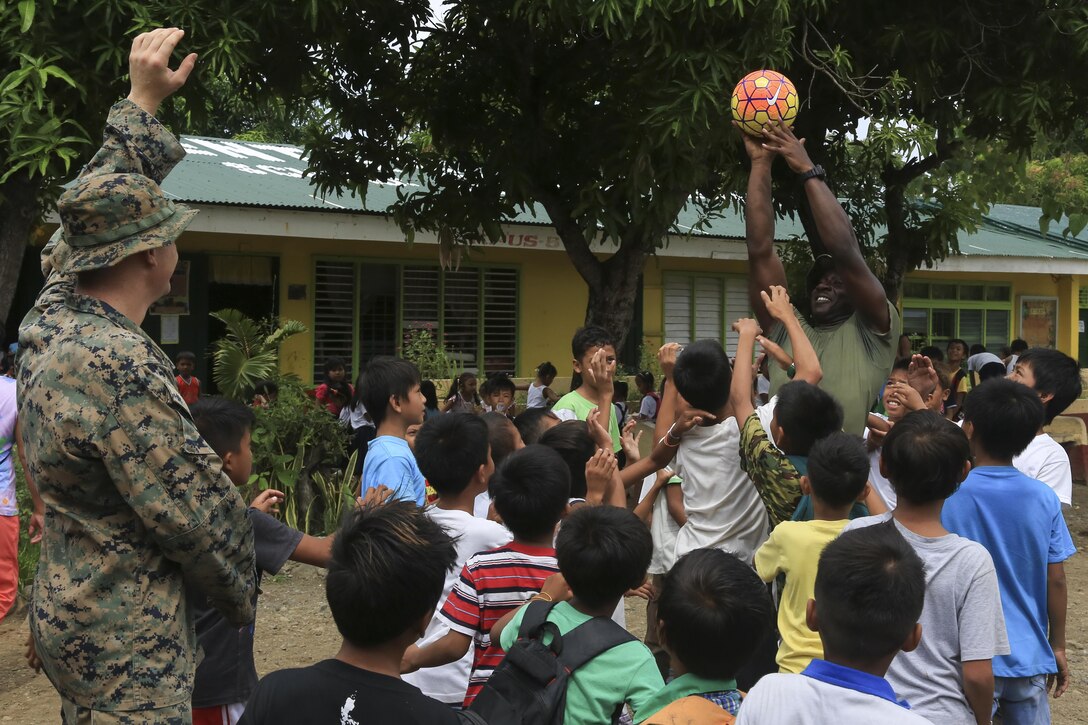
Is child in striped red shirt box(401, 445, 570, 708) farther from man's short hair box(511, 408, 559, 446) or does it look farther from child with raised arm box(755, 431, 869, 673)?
man's short hair box(511, 408, 559, 446)

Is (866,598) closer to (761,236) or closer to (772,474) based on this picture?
(772,474)

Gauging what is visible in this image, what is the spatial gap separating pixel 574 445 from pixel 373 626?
176 cm

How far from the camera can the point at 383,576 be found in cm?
229

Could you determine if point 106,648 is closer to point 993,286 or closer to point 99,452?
point 99,452

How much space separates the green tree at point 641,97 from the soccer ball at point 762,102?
202 cm

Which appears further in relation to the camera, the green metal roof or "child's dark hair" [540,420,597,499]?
the green metal roof

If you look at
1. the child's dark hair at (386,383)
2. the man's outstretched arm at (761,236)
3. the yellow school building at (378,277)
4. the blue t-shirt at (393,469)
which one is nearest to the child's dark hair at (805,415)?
the man's outstretched arm at (761,236)

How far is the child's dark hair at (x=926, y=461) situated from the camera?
Result: 9.88ft

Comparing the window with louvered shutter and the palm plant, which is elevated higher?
the window with louvered shutter

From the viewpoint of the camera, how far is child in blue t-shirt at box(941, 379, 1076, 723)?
133 inches

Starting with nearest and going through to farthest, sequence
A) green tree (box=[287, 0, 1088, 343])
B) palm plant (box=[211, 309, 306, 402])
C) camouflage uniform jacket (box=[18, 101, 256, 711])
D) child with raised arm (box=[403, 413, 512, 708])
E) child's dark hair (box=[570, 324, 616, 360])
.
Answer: camouflage uniform jacket (box=[18, 101, 256, 711]) < child with raised arm (box=[403, 413, 512, 708]) < child's dark hair (box=[570, 324, 616, 360]) < green tree (box=[287, 0, 1088, 343]) < palm plant (box=[211, 309, 306, 402])

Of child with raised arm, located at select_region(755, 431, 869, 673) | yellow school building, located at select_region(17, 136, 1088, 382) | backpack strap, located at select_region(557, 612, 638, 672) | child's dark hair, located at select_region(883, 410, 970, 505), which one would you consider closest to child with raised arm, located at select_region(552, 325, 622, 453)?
child with raised arm, located at select_region(755, 431, 869, 673)

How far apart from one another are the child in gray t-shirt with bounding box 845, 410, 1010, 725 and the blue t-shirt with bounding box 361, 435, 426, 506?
176 cm

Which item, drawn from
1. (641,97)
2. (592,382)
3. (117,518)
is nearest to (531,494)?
(117,518)
